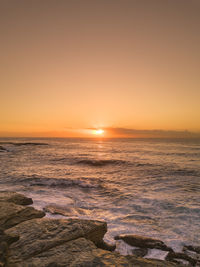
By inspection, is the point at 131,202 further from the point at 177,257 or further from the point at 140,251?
the point at 177,257

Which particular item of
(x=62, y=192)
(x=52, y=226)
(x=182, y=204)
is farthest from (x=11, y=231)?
(x=182, y=204)

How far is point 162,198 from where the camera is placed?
35.6ft

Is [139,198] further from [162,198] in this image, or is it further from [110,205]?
[110,205]

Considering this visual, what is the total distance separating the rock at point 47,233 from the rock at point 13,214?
1.60ft

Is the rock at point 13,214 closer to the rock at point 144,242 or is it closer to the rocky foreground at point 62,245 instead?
the rocky foreground at point 62,245

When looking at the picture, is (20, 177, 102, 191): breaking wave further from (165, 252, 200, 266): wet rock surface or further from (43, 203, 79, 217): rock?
(165, 252, 200, 266): wet rock surface

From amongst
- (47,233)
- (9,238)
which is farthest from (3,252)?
(47,233)

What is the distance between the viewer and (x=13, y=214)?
19.3 ft

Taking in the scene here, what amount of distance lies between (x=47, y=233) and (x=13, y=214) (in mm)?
1935

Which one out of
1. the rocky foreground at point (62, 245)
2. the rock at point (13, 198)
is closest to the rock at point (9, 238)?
the rocky foreground at point (62, 245)

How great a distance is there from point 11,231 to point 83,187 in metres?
9.22

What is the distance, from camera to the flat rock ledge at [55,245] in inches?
144

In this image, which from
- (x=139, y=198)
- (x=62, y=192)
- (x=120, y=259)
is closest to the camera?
(x=120, y=259)

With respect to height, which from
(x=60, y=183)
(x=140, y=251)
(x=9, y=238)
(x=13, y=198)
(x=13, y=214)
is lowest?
(x=60, y=183)
